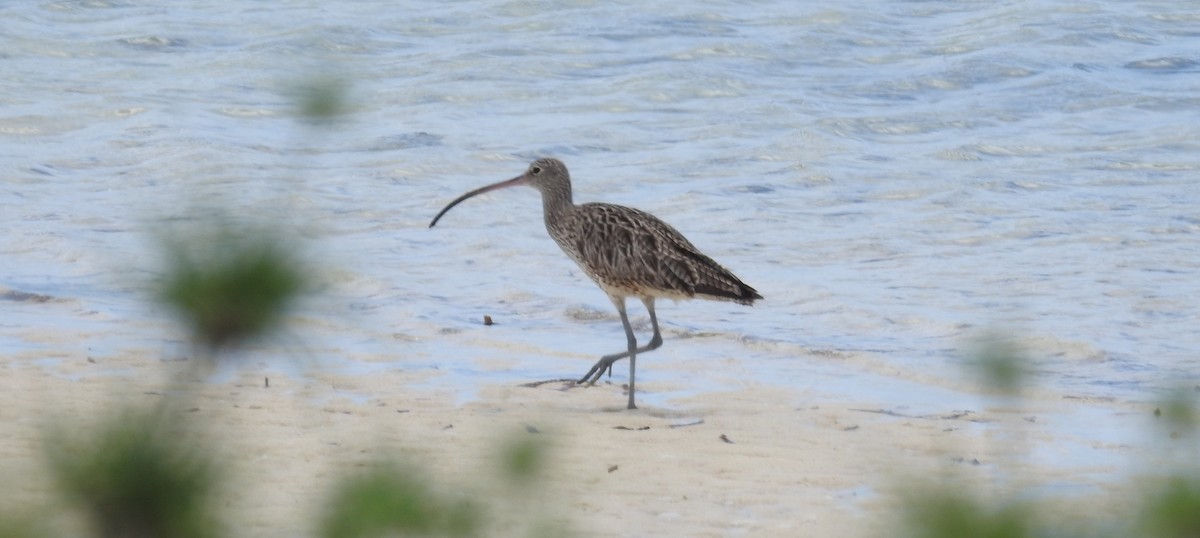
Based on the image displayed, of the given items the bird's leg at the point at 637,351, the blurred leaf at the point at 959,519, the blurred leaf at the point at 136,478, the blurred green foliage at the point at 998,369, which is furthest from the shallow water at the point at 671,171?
the blurred green foliage at the point at 998,369

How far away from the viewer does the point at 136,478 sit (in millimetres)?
1511

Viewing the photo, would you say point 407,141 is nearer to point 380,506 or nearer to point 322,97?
point 380,506

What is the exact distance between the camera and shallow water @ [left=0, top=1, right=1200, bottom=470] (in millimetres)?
8750

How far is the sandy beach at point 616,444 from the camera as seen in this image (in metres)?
5.45

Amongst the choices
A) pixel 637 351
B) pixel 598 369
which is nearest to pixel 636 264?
pixel 637 351

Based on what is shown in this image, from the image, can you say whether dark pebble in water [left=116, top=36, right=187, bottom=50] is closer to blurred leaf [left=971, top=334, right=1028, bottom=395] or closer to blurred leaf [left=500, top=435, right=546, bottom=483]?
blurred leaf [left=500, top=435, right=546, bottom=483]

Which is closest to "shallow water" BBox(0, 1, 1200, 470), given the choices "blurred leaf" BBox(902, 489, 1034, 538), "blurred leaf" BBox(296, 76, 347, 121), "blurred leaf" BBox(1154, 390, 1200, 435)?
"blurred leaf" BBox(296, 76, 347, 121)

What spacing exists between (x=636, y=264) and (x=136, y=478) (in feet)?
20.7

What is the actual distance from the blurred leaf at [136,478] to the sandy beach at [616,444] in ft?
10.2

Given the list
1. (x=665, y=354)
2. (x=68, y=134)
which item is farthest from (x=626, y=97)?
(x=665, y=354)

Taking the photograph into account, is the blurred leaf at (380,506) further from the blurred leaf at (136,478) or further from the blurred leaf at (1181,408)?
the blurred leaf at (1181,408)

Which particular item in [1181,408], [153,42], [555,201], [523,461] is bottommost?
[153,42]

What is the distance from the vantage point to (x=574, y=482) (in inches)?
232

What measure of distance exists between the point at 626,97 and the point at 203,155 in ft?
16.3
